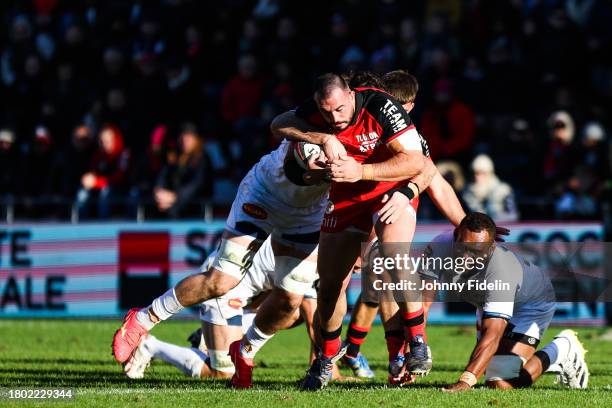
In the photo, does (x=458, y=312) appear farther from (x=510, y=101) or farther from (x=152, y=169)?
(x=152, y=169)

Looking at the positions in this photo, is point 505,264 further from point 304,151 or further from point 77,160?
point 77,160

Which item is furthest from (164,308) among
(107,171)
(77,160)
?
(77,160)

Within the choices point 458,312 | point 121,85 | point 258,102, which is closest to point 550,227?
point 458,312

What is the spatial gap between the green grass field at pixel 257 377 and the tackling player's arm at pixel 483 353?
15cm

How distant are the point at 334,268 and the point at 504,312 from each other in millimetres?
1403

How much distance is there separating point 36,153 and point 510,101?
8.06m

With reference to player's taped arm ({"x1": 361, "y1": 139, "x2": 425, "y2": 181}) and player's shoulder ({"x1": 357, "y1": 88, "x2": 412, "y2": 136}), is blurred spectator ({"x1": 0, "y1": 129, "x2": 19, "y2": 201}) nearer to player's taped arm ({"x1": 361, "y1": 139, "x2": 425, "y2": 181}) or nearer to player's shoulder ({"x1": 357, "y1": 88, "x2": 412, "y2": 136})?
player's shoulder ({"x1": 357, "y1": 88, "x2": 412, "y2": 136})

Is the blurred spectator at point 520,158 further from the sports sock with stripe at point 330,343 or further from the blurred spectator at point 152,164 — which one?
the sports sock with stripe at point 330,343

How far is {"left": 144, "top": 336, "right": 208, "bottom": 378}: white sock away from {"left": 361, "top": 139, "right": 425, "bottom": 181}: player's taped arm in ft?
9.21

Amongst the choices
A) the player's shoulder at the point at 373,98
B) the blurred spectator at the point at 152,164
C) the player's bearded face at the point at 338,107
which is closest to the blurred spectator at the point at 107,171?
the blurred spectator at the point at 152,164

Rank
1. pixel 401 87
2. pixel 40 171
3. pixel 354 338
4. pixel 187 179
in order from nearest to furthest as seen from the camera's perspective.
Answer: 1. pixel 401 87
2. pixel 354 338
3. pixel 187 179
4. pixel 40 171

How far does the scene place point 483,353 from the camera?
9773 millimetres

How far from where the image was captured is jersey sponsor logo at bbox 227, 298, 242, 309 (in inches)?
456

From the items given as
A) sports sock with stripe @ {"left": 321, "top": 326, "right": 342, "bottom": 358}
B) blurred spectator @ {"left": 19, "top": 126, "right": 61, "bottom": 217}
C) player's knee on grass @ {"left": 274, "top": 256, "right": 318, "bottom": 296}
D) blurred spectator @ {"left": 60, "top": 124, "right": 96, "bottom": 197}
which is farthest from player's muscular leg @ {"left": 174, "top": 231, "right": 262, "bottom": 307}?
blurred spectator @ {"left": 19, "top": 126, "right": 61, "bottom": 217}
